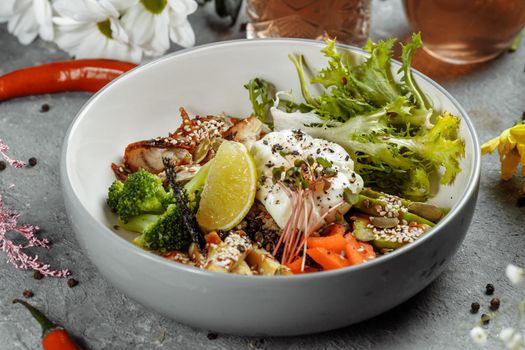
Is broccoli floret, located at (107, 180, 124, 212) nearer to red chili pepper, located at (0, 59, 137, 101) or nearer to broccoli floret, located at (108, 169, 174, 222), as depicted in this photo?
broccoli floret, located at (108, 169, 174, 222)

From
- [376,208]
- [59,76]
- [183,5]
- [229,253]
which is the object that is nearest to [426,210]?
[376,208]

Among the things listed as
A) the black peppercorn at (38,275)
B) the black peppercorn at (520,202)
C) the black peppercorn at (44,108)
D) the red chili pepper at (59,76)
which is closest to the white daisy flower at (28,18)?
the red chili pepper at (59,76)

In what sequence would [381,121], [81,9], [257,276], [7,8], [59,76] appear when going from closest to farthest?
[257,276]
[381,121]
[81,9]
[59,76]
[7,8]

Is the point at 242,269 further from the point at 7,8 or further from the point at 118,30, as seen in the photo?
the point at 7,8

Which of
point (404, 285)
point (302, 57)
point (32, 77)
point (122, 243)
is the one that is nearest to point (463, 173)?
point (404, 285)

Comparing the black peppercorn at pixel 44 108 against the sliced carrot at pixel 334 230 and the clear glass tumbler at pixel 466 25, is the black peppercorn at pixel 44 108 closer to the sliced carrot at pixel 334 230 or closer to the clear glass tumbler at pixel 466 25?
the sliced carrot at pixel 334 230

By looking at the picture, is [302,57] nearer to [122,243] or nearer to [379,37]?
[379,37]

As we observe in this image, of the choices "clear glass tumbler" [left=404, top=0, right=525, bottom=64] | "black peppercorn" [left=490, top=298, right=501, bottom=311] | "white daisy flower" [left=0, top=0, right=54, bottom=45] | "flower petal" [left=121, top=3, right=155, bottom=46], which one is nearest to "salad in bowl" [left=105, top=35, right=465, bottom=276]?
"black peppercorn" [left=490, top=298, right=501, bottom=311]
